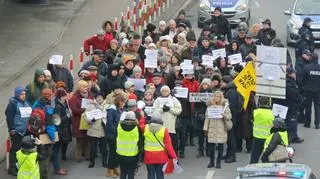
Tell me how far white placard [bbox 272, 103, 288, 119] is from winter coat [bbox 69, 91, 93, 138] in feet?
13.1

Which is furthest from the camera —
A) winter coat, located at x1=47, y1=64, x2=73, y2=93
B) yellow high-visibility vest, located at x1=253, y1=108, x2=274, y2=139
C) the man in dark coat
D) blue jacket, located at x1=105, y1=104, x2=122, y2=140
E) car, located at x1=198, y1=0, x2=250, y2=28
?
car, located at x1=198, y1=0, x2=250, y2=28

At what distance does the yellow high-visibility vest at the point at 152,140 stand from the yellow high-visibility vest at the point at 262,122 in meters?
2.54

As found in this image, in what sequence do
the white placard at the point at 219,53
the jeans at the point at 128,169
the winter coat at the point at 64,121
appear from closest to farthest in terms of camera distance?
1. the jeans at the point at 128,169
2. the winter coat at the point at 64,121
3. the white placard at the point at 219,53

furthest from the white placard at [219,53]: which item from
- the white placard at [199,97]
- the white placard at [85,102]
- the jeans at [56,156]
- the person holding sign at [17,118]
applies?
the person holding sign at [17,118]

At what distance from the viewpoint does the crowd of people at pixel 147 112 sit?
62.8 feet

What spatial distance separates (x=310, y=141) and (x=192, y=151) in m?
2.90

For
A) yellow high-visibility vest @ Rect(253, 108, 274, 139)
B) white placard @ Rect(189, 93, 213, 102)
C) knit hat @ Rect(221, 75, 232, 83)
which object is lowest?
yellow high-visibility vest @ Rect(253, 108, 274, 139)

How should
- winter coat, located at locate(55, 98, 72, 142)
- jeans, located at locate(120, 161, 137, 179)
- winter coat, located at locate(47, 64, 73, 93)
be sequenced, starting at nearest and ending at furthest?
jeans, located at locate(120, 161, 137, 179) < winter coat, located at locate(55, 98, 72, 142) < winter coat, located at locate(47, 64, 73, 93)

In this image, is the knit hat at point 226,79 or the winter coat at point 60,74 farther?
the winter coat at point 60,74

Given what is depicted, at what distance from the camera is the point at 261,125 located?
20.6 m

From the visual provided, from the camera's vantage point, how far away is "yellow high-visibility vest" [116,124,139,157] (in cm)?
1900

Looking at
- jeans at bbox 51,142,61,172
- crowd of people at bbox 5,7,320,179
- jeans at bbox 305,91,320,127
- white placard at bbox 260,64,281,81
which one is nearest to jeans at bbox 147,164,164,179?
crowd of people at bbox 5,7,320,179

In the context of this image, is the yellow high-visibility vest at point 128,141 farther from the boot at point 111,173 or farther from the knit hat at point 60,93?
the knit hat at point 60,93

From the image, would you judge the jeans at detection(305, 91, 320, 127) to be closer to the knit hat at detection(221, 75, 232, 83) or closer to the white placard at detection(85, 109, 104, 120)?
the knit hat at detection(221, 75, 232, 83)
